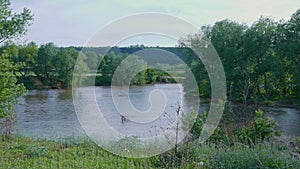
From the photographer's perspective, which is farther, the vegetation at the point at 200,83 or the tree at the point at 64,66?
the tree at the point at 64,66

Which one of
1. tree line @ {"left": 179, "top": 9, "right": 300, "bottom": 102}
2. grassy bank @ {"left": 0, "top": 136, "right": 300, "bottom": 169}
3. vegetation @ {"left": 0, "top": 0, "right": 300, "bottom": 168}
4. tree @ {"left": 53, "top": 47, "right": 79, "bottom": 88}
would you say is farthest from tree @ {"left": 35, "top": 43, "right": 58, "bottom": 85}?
grassy bank @ {"left": 0, "top": 136, "right": 300, "bottom": 169}

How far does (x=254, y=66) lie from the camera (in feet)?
66.5

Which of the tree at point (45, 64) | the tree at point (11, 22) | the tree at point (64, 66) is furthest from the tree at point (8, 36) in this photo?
the tree at point (45, 64)

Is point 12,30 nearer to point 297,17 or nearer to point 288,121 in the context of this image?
point 288,121

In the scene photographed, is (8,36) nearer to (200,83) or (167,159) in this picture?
(167,159)

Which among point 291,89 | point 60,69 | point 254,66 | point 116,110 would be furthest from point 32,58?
point 291,89

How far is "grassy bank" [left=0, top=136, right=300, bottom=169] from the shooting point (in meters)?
3.95

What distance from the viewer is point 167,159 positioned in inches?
174

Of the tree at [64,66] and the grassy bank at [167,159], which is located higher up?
the tree at [64,66]

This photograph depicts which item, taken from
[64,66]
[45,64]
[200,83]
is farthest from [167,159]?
[45,64]

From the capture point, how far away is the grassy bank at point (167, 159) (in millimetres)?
3951

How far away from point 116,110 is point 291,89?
1188 cm

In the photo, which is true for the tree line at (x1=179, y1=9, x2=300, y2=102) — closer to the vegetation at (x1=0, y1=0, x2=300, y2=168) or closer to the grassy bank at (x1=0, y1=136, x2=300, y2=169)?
the vegetation at (x1=0, y1=0, x2=300, y2=168)

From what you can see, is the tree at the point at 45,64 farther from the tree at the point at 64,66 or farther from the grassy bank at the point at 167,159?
the grassy bank at the point at 167,159
